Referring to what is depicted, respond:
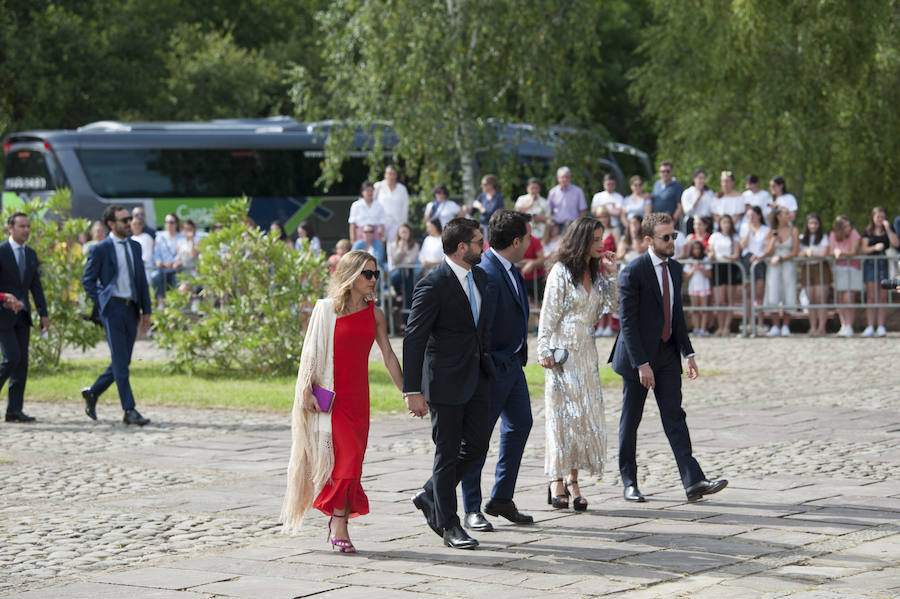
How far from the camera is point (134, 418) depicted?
13.0 metres

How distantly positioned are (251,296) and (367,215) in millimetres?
6886

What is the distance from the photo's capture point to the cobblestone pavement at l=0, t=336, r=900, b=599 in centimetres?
652

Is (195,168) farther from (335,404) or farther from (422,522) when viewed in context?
(335,404)

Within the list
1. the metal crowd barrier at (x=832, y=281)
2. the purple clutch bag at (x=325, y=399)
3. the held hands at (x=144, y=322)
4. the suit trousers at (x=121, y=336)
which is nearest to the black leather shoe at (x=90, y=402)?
the suit trousers at (x=121, y=336)

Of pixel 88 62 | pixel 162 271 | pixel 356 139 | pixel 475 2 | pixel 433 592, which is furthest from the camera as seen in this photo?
pixel 88 62

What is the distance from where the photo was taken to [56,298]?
1725 cm

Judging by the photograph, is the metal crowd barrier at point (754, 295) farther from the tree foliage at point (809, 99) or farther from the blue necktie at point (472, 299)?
the blue necktie at point (472, 299)

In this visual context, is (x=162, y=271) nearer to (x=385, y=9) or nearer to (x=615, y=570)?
(x=385, y=9)

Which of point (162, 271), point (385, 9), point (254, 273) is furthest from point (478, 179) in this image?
point (254, 273)

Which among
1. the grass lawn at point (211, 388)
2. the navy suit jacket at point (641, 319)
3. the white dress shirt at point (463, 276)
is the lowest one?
the grass lawn at point (211, 388)

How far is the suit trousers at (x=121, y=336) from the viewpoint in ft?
42.5

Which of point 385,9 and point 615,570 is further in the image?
point 385,9

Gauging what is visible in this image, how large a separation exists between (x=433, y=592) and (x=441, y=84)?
20.3m

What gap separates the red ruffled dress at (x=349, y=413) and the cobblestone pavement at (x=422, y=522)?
0.98ft
